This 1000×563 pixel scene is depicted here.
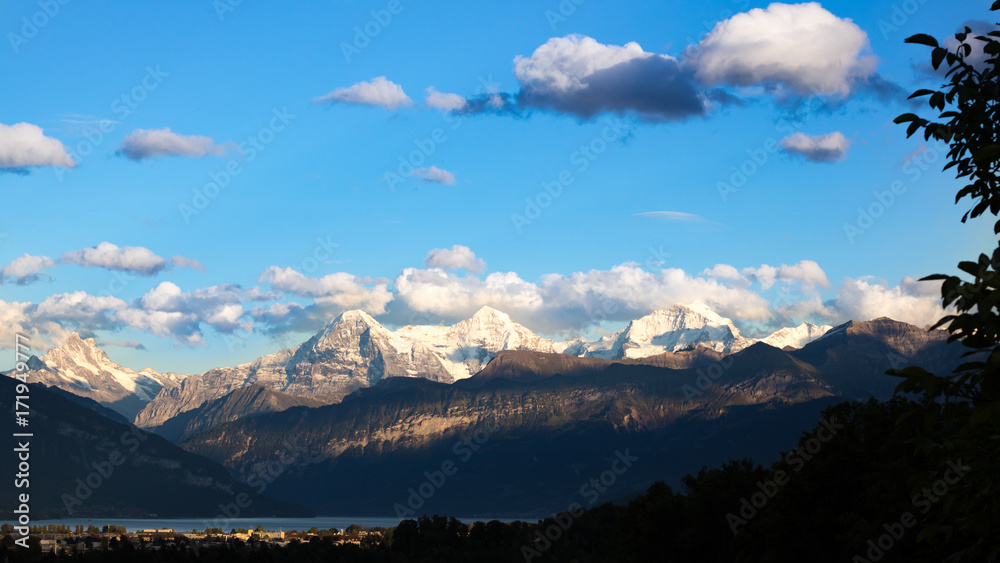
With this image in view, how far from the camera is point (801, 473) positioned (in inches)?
2290

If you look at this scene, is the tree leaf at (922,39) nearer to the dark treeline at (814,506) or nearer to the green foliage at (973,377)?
the green foliage at (973,377)

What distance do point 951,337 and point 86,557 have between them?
183361 millimetres

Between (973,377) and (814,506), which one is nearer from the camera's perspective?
(973,377)

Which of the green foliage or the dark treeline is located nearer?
the green foliage

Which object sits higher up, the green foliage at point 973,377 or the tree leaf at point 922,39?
the tree leaf at point 922,39

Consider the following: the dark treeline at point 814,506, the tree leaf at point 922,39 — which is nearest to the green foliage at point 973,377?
the tree leaf at point 922,39

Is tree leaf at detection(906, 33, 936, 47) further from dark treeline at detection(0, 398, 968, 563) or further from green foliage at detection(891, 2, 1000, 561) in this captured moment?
dark treeline at detection(0, 398, 968, 563)

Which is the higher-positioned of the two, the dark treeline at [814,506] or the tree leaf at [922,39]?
the tree leaf at [922,39]

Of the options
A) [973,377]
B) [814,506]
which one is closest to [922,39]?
[973,377]

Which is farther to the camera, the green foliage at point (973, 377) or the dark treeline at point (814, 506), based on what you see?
the dark treeline at point (814, 506)

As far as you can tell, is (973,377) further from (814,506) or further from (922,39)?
(814,506)

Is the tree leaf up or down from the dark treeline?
up

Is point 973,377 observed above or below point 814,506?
above

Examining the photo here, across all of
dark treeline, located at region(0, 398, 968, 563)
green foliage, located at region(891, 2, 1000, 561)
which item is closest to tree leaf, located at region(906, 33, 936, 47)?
green foliage, located at region(891, 2, 1000, 561)
